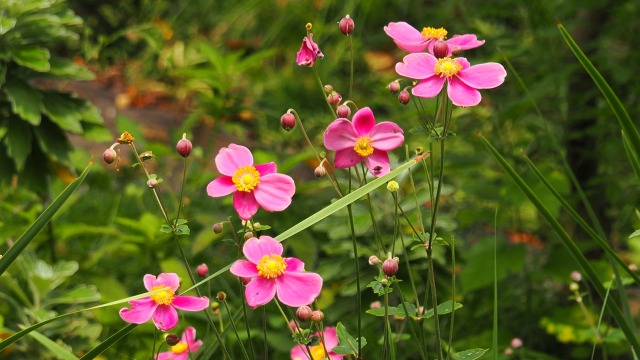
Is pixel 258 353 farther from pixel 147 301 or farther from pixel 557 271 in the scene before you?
pixel 147 301

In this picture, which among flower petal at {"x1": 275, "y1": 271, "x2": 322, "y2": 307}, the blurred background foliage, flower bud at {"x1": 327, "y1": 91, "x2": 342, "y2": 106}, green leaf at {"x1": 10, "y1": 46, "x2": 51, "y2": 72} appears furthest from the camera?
the blurred background foliage

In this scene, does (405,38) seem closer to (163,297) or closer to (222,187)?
(222,187)

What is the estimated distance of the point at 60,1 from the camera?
192 centimetres

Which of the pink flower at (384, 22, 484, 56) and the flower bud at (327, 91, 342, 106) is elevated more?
the pink flower at (384, 22, 484, 56)

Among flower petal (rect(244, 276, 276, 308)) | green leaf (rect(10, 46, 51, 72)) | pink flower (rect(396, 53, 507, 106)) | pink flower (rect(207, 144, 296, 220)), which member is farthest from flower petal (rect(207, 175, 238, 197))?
green leaf (rect(10, 46, 51, 72))

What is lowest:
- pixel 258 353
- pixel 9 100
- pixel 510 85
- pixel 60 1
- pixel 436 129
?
pixel 258 353

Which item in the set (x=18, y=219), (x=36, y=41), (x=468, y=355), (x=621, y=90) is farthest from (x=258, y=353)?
(x=621, y=90)

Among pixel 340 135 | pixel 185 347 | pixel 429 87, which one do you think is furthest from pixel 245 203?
pixel 185 347

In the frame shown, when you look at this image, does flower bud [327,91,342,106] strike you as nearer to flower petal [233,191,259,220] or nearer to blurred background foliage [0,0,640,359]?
flower petal [233,191,259,220]

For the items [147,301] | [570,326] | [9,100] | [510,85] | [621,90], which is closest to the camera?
[147,301]

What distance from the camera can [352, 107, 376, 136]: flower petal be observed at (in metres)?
1.01

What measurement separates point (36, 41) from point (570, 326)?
4.42 feet

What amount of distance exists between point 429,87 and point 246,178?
0.23m

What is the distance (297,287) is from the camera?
3.14 feet
